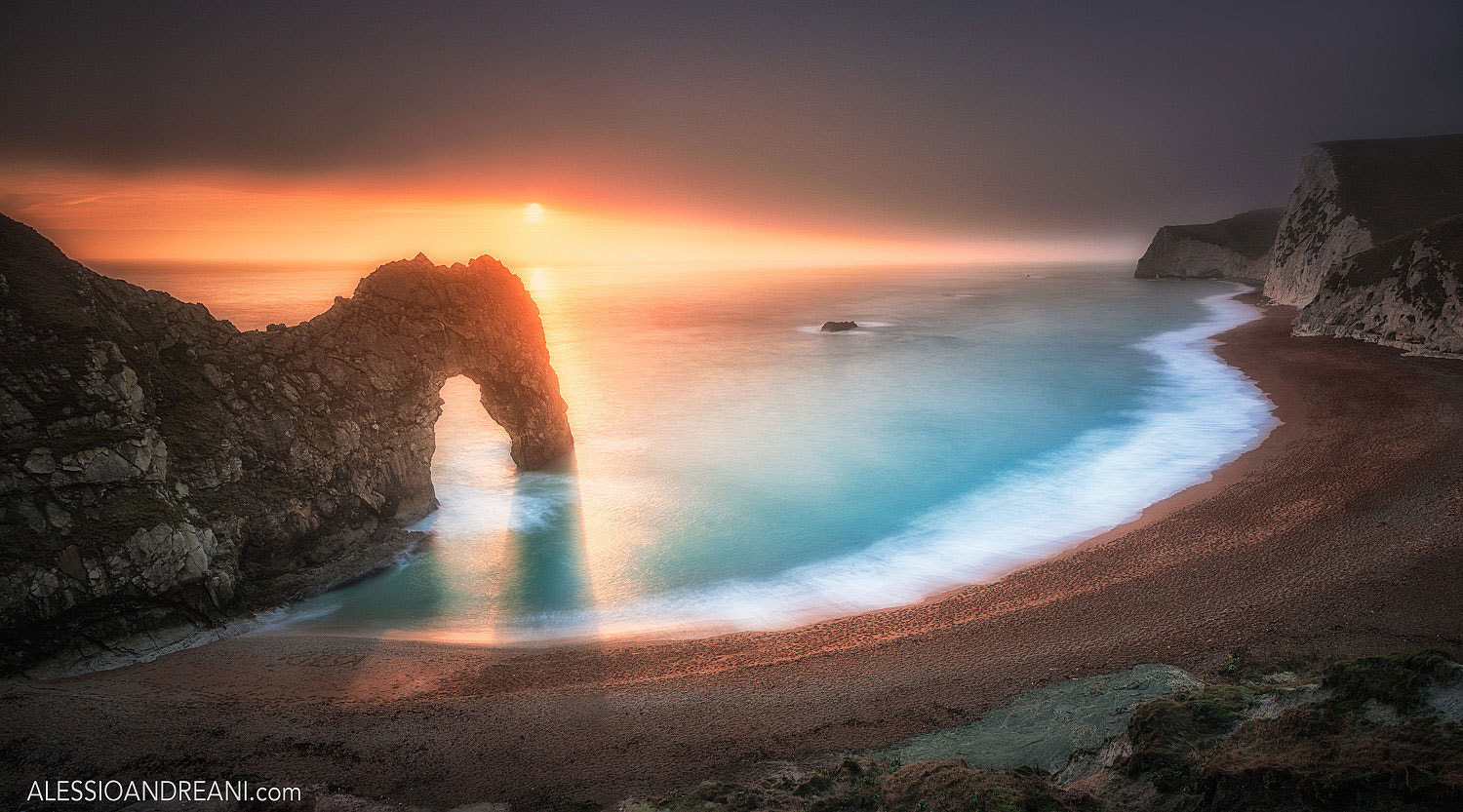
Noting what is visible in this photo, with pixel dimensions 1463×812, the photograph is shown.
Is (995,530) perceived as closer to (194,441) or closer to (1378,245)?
(194,441)

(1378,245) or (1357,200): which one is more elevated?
(1357,200)

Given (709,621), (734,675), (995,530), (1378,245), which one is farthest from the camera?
(1378,245)

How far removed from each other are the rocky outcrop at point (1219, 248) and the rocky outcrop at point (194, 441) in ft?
379

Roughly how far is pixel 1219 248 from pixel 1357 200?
181ft

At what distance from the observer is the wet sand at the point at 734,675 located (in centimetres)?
861

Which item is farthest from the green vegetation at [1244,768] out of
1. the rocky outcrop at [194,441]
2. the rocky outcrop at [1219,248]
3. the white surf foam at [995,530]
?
the rocky outcrop at [1219,248]

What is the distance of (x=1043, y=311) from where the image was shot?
270 feet

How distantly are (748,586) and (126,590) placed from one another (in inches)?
472

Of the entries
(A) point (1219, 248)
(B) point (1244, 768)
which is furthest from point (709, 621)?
(A) point (1219, 248)

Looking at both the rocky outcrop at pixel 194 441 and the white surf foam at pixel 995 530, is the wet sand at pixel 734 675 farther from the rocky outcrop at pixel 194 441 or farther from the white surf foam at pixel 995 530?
the rocky outcrop at pixel 194 441

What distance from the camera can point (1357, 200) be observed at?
180 ft

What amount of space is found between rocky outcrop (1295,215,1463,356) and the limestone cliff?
37.9 ft

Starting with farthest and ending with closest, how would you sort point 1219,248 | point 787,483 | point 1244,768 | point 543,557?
point 1219,248, point 787,483, point 543,557, point 1244,768

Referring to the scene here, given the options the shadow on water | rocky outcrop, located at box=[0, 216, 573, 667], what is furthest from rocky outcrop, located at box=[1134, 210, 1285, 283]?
rocky outcrop, located at box=[0, 216, 573, 667]
